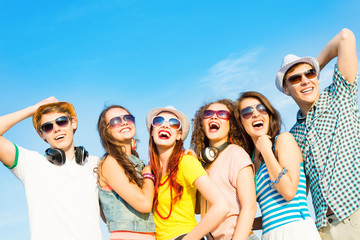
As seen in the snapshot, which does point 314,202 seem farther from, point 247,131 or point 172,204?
point 172,204

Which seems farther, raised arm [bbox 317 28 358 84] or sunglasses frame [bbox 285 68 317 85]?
sunglasses frame [bbox 285 68 317 85]

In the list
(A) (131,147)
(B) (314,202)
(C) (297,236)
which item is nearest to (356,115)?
(B) (314,202)

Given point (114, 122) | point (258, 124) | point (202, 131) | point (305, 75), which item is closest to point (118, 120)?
point (114, 122)

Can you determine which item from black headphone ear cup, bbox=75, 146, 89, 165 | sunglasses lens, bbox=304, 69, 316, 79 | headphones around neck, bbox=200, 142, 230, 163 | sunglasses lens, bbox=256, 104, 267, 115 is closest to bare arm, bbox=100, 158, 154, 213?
black headphone ear cup, bbox=75, 146, 89, 165

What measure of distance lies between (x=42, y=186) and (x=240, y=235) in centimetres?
352

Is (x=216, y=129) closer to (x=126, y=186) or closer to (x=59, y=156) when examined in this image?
(x=126, y=186)

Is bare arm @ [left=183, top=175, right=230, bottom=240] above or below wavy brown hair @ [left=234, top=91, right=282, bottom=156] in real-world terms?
below

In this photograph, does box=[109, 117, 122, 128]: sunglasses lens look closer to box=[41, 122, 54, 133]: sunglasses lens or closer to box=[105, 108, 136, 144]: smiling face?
box=[105, 108, 136, 144]: smiling face

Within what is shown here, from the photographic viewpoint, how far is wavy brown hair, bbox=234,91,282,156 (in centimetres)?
645

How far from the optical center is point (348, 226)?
554 cm

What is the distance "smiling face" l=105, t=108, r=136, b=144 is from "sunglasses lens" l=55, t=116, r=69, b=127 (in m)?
0.77

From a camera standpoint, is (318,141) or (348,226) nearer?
(348,226)

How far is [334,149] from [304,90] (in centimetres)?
128

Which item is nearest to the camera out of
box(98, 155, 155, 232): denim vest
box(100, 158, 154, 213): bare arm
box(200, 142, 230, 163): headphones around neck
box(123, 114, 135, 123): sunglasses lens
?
Result: box(100, 158, 154, 213): bare arm
